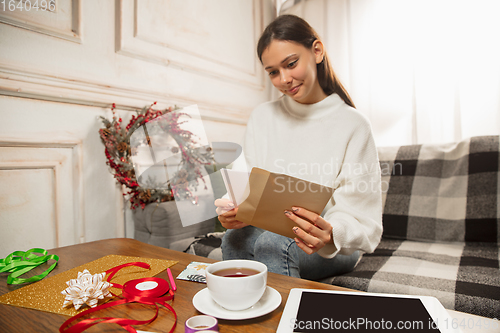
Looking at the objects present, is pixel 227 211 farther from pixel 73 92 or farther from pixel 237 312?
pixel 73 92

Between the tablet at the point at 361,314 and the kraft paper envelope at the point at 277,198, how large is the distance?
0.21 meters

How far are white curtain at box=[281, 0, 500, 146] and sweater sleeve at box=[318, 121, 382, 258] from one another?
126 cm

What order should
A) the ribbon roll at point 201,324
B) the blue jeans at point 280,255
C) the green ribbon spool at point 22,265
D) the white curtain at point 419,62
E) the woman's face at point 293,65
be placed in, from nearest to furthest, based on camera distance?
the ribbon roll at point 201,324, the green ribbon spool at point 22,265, the blue jeans at point 280,255, the woman's face at point 293,65, the white curtain at point 419,62

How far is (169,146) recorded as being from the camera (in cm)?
154

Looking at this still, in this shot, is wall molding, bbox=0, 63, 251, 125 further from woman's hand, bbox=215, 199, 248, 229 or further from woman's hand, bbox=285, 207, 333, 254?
woman's hand, bbox=285, 207, 333, 254

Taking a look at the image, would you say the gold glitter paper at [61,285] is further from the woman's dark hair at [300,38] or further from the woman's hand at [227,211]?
the woman's dark hair at [300,38]

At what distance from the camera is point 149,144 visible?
1545 mm

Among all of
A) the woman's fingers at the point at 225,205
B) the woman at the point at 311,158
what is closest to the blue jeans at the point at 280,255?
the woman at the point at 311,158

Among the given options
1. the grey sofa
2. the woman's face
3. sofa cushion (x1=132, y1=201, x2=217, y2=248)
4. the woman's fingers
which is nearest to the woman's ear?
the woman's face

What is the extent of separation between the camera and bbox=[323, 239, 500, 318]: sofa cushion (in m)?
0.83

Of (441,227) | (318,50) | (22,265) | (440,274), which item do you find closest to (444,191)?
(441,227)

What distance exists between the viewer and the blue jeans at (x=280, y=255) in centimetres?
83

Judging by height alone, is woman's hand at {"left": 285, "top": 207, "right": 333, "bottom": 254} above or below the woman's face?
below

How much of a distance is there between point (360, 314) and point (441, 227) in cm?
111
